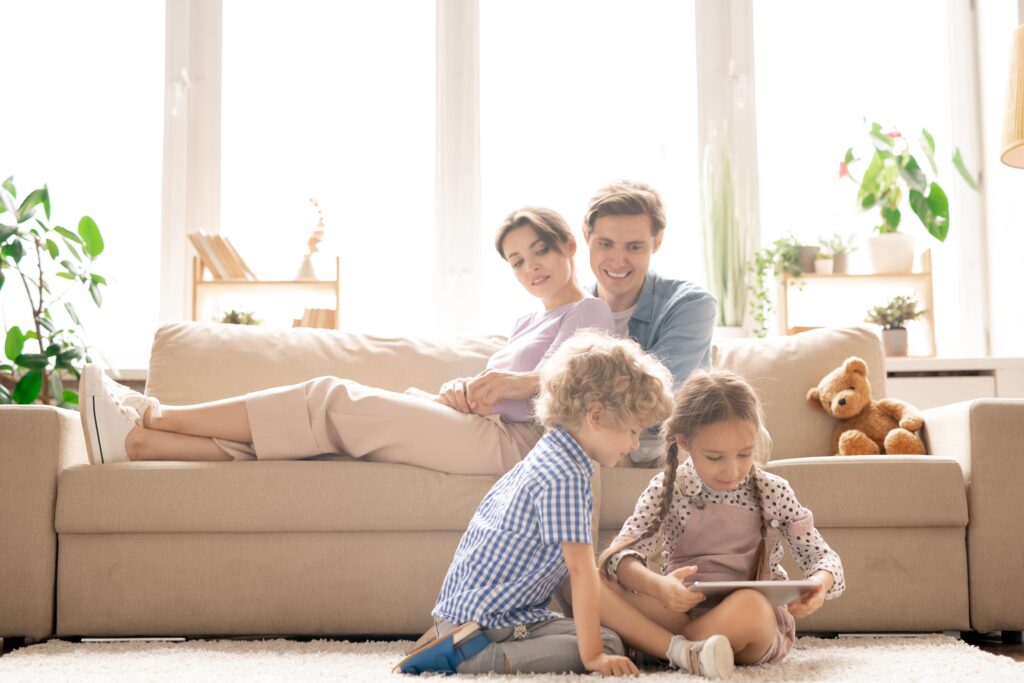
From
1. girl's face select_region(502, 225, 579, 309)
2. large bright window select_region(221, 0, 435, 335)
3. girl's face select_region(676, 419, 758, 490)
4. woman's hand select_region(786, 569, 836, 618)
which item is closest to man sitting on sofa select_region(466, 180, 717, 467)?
girl's face select_region(502, 225, 579, 309)

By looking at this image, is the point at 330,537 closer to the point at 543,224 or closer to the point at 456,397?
the point at 456,397

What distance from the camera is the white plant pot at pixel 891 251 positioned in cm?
363

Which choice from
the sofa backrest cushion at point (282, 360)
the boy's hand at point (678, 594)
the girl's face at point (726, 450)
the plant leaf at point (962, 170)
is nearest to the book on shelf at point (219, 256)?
the sofa backrest cushion at point (282, 360)

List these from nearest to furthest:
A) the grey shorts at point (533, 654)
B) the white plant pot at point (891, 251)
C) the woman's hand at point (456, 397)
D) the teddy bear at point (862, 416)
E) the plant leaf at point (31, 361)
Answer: the grey shorts at point (533, 654)
the woman's hand at point (456, 397)
the teddy bear at point (862, 416)
the plant leaf at point (31, 361)
the white plant pot at point (891, 251)

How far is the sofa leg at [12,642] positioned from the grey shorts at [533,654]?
102 centimetres

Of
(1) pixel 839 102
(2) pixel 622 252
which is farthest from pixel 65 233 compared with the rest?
(1) pixel 839 102

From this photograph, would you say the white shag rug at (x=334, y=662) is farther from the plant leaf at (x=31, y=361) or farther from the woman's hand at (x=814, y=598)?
the plant leaf at (x=31, y=361)

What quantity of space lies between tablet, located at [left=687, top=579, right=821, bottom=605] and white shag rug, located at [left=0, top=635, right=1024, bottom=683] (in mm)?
125

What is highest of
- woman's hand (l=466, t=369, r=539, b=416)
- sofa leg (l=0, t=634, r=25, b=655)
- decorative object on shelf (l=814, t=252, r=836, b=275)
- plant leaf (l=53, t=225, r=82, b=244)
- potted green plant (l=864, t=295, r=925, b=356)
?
plant leaf (l=53, t=225, r=82, b=244)

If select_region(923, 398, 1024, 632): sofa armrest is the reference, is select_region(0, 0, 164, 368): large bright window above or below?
above

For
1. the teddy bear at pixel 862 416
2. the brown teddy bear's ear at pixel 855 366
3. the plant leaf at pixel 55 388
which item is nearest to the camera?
the teddy bear at pixel 862 416

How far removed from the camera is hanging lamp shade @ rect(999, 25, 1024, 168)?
7.85 feet

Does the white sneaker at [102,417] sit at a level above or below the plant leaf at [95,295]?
below

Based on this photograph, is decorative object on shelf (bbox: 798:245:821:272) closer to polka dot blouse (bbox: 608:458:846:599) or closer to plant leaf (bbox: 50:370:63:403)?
polka dot blouse (bbox: 608:458:846:599)
